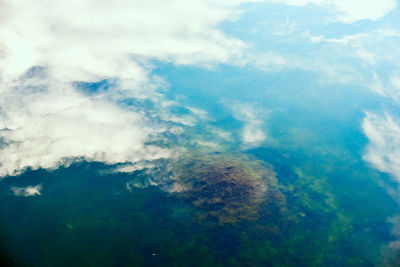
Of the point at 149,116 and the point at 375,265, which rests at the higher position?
the point at 149,116

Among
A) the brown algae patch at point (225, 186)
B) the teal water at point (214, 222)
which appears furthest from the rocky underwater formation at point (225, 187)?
the teal water at point (214, 222)

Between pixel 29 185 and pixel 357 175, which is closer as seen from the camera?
pixel 29 185

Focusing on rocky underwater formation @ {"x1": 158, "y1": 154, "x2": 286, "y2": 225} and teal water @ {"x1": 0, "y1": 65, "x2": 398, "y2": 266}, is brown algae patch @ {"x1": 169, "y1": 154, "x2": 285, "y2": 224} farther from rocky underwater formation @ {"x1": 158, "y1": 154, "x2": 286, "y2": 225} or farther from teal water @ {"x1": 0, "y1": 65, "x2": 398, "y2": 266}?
teal water @ {"x1": 0, "y1": 65, "x2": 398, "y2": 266}

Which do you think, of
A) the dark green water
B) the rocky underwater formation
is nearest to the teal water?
the dark green water

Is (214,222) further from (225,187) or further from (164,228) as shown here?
(164,228)

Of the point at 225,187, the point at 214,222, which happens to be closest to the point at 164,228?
the point at 214,222

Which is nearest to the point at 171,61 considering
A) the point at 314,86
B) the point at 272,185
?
the point at 314,86

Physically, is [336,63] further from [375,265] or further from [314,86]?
[375,265]

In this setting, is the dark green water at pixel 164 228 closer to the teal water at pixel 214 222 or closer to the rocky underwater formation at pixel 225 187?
the teal water at pixel 214 222
